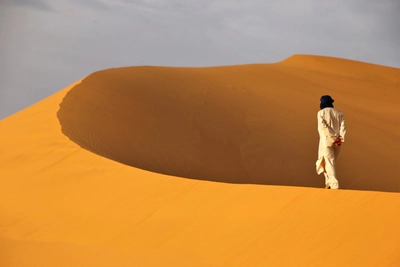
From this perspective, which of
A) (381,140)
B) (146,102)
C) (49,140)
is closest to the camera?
(49,140)

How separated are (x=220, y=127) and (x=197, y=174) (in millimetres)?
2972

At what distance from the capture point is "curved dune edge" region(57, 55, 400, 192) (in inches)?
563

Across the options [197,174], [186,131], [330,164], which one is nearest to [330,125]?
[330,164]

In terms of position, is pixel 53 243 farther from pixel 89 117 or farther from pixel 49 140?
pixel 89 117

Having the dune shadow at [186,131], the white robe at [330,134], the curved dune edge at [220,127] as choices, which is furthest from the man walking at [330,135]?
the dune shadow at [186,131]

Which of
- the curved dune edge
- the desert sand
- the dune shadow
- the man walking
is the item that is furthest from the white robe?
the dune shadow

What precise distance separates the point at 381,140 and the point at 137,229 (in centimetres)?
1250

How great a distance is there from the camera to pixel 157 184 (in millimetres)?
8641

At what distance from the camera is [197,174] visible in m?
14.2

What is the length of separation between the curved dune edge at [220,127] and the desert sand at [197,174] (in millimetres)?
47

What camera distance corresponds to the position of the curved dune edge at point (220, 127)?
14.3 metres

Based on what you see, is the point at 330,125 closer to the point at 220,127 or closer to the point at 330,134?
the point at 330,134

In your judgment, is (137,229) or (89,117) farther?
(89,117)

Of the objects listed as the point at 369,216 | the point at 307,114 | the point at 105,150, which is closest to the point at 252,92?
the point at 307,114
